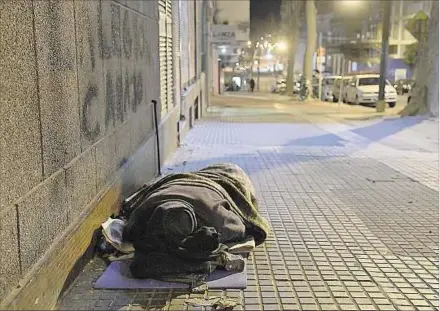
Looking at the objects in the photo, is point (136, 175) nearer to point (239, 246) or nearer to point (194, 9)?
point (239, 246)

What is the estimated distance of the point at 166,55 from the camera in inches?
384

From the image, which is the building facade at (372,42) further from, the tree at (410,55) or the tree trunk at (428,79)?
the tree trunk at (428,79)

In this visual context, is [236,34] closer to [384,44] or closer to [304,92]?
[304,92]

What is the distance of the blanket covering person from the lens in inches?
152

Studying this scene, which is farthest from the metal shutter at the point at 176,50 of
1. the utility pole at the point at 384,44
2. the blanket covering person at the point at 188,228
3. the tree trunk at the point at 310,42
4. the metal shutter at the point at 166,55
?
the tree trunk at the point at 310,42

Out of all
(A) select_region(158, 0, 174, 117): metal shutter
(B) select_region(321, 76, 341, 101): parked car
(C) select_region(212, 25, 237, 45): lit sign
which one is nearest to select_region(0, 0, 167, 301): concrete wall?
(A) select_region(158, 0, 174, 117): metal shutter

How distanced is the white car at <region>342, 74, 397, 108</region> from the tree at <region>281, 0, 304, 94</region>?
7.70 m

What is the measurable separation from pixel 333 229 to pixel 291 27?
3685cm

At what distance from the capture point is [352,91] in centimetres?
3178

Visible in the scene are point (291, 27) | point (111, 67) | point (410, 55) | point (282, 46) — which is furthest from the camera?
point (410, 55)

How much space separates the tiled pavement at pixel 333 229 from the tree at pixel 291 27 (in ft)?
96.2

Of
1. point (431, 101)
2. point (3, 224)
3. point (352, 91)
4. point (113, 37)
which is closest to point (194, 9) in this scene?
point (431, 101)

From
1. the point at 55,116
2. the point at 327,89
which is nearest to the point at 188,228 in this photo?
the point at 55,116

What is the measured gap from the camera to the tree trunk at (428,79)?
16.2 m
